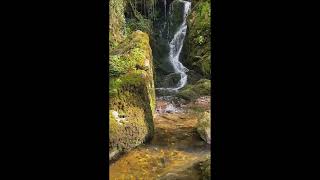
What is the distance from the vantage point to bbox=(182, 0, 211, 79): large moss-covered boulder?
17.9 metres

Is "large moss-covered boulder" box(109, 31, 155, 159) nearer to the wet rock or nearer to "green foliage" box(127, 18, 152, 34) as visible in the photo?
the wet rock

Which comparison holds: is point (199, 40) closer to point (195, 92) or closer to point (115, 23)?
point (195, 92)

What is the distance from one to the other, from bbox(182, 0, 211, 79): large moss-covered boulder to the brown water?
8559 mm

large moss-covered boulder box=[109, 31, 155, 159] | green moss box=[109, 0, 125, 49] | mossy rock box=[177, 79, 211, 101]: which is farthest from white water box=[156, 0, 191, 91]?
large moss-covered boulder box=[109, 31, 155, 159]

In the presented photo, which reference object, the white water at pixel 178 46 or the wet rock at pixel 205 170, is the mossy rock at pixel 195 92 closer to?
the white water at pixel 178 46

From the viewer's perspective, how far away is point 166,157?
24.0 ft

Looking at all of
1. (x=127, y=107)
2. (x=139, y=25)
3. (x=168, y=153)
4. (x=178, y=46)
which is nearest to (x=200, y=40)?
(x=178, y=46)

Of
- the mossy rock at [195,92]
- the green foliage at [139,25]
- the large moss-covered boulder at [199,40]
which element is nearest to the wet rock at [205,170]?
the mossy rock at [195,92]

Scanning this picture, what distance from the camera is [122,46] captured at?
11.3 m

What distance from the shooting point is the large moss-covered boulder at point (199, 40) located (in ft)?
58.9

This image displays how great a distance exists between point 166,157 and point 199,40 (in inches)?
470

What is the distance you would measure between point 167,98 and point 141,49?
432cm
